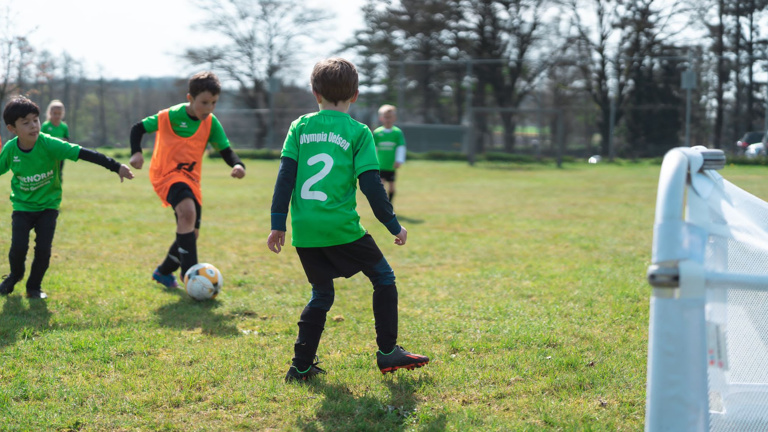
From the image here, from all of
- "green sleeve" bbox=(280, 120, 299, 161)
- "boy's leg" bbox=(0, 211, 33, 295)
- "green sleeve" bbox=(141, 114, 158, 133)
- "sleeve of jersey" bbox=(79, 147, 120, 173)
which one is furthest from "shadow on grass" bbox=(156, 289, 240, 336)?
"green sleeve" bbox=(280, 120, 299, 161)

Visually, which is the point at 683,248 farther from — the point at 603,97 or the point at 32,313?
the point at 603,97

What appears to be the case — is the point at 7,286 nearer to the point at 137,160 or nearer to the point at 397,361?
the point at 137,160

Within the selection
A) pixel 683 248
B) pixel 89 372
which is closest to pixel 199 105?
pixel 89 372

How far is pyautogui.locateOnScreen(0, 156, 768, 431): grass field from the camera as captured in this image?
3111 millimetres

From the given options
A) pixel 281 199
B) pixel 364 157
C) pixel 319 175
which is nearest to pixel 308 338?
pixel 281 199

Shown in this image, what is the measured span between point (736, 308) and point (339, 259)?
190 cm

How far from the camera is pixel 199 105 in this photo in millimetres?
5527

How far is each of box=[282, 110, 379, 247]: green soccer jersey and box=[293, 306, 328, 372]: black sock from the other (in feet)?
1.33

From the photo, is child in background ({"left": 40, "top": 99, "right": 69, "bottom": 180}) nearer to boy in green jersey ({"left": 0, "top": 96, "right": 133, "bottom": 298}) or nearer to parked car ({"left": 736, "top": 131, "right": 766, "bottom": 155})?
boy in green jersey ({"left": 0, "top": 96, "right": 133, "bottom": 298})

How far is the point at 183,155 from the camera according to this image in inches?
223

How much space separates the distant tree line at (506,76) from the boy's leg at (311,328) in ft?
71.9

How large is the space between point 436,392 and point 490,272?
3.42 m

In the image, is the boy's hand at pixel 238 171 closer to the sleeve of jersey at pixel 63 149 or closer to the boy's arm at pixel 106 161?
the boy's arm at pixel 106 161

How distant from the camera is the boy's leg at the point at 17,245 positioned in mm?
5262
